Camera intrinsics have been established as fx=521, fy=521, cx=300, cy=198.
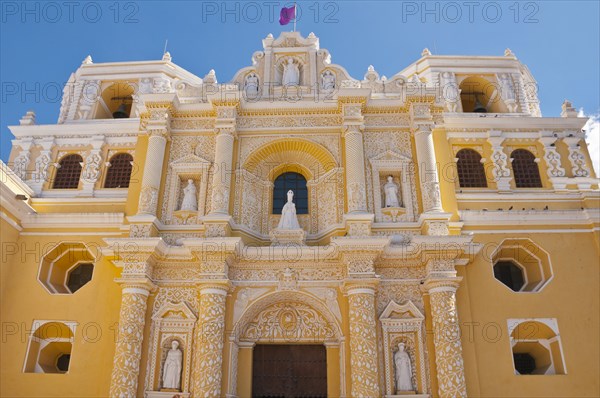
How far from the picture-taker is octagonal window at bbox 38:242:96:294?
13.4 metres

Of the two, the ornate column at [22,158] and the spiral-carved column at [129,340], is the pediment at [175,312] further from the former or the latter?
the ornate column at [22,158]

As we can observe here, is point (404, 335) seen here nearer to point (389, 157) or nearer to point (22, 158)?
point (389, 157)

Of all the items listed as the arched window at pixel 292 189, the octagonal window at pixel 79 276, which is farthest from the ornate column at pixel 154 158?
the arched window at pixel 292 189

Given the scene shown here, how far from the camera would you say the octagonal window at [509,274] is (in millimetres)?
13789

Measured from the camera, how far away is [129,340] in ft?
37.7

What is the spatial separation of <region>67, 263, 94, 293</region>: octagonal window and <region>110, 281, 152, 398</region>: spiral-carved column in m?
2.93

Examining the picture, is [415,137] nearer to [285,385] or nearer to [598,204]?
[598,204]

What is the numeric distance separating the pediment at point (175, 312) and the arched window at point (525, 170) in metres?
9.38

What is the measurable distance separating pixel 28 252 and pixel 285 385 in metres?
7.37

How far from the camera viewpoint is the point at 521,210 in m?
13.1

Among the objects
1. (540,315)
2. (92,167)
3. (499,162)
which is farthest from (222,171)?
(540,315)

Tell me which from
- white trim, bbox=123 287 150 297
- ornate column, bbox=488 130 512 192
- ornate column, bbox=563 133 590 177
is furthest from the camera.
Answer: ornate column, bbox=563 133 590 177

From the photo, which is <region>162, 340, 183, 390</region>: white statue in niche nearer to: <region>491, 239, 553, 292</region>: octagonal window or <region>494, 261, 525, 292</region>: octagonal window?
<region>491, 239, 553, 292</region>: octagonal window

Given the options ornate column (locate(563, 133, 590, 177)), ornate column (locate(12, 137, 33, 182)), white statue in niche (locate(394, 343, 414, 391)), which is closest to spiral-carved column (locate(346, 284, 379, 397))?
white statue in niche (locate(394, 343, 414, 391))
